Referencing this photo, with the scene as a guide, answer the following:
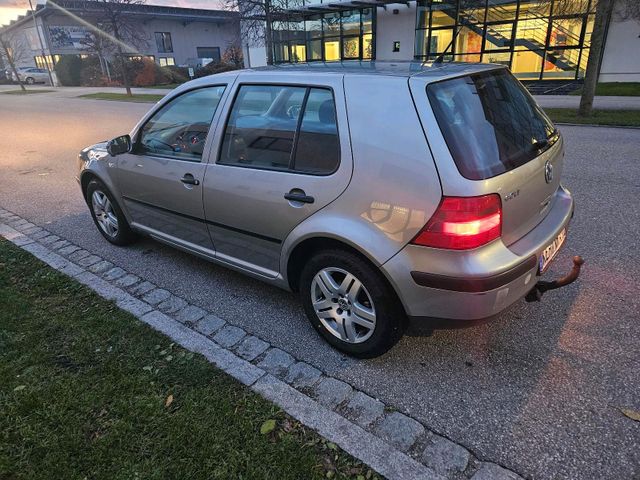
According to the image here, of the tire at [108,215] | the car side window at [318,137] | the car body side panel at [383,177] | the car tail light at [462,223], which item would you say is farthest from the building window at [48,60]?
the car tail light at [462,223]

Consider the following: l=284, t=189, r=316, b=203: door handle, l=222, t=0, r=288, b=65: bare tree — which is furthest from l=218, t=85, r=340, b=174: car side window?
l=222, t=0, r=288, b=65: bare tree

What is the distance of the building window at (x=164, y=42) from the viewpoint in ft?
157

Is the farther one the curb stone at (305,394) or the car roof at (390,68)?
the car roof at (390,68)

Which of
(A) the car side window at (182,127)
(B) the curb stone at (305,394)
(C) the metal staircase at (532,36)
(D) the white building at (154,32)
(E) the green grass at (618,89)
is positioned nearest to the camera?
(B) the curb stone at (305,394)

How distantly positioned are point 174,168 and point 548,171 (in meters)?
2.67

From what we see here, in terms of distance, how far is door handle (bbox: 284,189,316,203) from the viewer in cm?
272

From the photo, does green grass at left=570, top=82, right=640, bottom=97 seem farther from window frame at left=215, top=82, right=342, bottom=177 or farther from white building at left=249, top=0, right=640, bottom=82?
window frame at left=215, top=82, right=342, bottom=177

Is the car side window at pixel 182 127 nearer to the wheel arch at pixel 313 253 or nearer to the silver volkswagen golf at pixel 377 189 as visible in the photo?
the silver volkswagen golf at pixel 377 189

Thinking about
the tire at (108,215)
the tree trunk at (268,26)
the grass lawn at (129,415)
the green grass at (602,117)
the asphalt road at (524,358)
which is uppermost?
the tree trunk at (268,26)

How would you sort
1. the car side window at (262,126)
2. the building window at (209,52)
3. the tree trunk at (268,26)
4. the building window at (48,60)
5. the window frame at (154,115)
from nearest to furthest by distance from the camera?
1. the car side window at (262,126)
2. the window frame at (154,115)
3. the tree trunk at (268,26)
4. the building window at (48,60)
5. the building window at (209,52)

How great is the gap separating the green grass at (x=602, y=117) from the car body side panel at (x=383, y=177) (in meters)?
10.5

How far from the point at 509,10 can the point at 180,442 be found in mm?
22372

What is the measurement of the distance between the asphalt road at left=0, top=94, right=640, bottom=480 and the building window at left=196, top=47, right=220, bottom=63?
51.1m

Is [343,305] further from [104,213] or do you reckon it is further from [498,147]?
[104,213]
